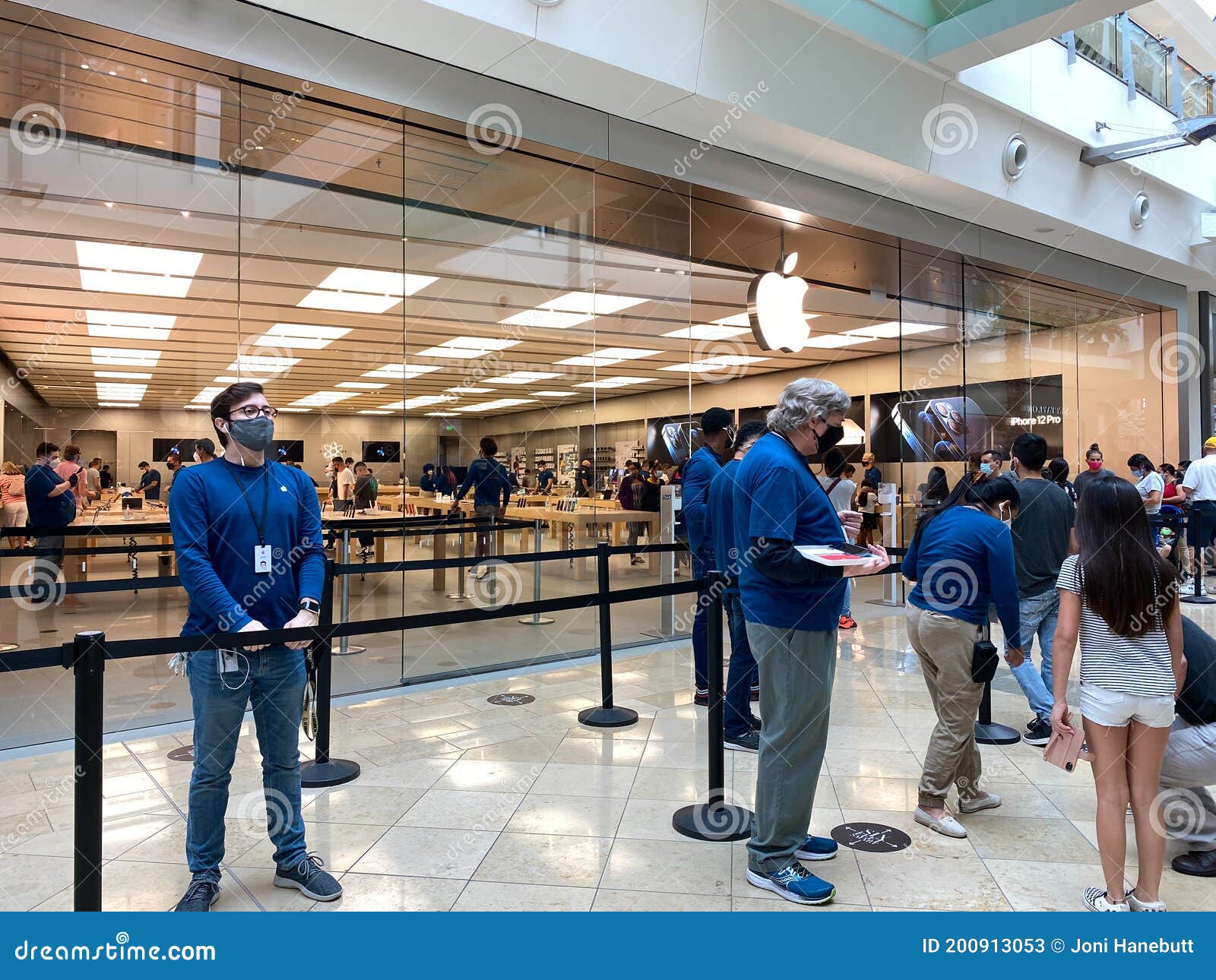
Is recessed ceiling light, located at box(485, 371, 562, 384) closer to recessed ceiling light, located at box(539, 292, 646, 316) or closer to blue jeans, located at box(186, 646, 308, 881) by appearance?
recessed ceiling light, located at box(539, 292, 646, 316)

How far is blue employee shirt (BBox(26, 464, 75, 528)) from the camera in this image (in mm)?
5262

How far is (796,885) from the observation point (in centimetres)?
281

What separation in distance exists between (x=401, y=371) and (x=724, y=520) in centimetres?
312

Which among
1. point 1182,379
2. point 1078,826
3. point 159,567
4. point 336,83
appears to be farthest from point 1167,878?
point 1182,379

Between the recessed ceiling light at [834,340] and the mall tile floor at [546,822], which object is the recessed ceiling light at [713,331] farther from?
the mall tile floor at [546,822]

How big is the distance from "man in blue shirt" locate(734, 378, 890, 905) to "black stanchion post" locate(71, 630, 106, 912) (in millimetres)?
2084

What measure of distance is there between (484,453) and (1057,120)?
7644mm

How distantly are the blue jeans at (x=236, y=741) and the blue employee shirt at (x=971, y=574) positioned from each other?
2525mm

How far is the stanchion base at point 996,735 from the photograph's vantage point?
469cm

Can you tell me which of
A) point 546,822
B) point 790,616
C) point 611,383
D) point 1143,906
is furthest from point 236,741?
point 611,383

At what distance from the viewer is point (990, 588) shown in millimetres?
3420

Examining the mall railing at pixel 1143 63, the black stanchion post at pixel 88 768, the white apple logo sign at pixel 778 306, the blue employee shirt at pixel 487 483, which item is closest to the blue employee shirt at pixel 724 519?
the blue employee shirt at pixel 487 483

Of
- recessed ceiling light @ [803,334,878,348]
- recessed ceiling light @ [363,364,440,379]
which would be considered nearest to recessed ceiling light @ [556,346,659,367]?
recessed ceiling light @ [363,364,440,379]

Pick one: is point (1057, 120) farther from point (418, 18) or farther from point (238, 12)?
point (238, 12)
